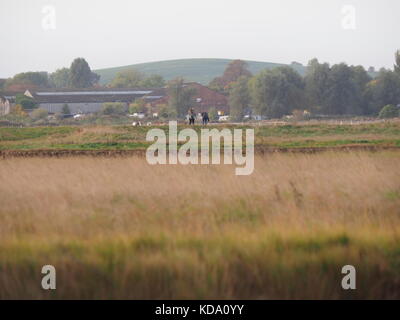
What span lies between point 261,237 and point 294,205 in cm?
211

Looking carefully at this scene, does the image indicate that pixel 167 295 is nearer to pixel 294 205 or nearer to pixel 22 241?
pixel 22 241

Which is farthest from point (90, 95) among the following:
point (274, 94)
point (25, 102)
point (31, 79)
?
point (31, 79)

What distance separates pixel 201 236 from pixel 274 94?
86.0 m

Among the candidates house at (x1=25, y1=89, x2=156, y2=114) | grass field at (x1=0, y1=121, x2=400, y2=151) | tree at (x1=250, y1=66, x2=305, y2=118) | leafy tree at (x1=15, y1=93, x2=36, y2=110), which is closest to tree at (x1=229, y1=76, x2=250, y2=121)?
tree at (x1=250, y1=66, x2=305, y2=118)

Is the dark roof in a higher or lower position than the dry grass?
lower

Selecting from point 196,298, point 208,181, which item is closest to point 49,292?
point 196,298

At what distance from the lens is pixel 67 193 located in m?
12.0

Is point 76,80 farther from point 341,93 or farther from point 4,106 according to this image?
point 341,93

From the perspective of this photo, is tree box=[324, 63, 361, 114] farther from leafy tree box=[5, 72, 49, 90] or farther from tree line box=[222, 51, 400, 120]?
leafy tree box=[5, 72, 49, 90]

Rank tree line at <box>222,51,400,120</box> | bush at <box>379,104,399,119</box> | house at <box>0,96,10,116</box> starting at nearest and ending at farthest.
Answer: bush at <box>379,104,399,119</box> → tree line at <box>222,51,400,120</box> → house at <box>0,96,10,116</box>

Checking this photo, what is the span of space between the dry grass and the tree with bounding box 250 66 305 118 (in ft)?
260

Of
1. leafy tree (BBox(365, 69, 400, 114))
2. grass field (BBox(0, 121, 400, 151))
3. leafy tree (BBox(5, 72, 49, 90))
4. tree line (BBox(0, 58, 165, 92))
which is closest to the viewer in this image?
grass field (BBox(0, 121, 400, 151))

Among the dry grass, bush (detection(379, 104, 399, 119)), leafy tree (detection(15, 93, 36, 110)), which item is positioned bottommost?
bush (detection(379, 104, 399, 119))

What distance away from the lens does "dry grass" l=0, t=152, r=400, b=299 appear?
7543 mm
